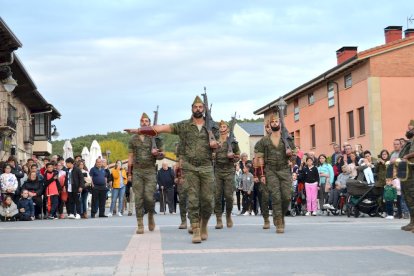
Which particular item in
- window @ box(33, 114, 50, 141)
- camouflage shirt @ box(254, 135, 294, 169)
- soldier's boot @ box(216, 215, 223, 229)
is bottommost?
soldier's boot @ box(216, 215, 223, 229)

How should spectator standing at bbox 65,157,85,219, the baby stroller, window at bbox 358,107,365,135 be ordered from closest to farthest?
the baby stroller < spectator standing at bbox 65,157,85,219 < window at bbox 358,107,365,135

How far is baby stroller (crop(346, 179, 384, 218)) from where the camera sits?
18.1m

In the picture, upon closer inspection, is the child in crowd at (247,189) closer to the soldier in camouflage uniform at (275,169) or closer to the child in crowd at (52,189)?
→ the child in crowd at (52,189)

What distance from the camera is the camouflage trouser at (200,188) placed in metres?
10.6

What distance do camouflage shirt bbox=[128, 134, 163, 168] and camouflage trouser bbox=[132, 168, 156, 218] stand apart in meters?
0.14

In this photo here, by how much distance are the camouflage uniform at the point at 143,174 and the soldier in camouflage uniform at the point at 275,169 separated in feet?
6.62

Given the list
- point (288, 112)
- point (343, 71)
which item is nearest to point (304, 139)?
point (288, 112)

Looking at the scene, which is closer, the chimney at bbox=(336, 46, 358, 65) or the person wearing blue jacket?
the person wearing blue jacket

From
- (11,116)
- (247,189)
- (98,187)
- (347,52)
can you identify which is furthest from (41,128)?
→ (247,189)

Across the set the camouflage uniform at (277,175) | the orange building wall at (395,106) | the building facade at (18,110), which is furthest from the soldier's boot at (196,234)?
the orange building wall at (395,106)

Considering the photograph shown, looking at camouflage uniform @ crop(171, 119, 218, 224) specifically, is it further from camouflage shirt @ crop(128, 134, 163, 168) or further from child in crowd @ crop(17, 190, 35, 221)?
child in crowd @ crop(17, 190, 35, 221)

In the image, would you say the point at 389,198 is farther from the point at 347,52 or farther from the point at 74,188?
the point at 347,52

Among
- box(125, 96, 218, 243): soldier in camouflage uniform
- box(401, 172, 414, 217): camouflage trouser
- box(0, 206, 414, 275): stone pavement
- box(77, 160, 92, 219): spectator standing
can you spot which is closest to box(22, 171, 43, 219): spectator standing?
box(77, 160, 92, 219): spectator standing

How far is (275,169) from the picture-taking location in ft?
41.0
